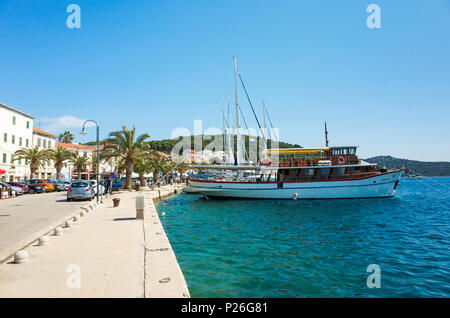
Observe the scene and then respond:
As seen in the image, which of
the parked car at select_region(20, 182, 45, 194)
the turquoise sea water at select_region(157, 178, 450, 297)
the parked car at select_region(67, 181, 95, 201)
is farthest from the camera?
the parked car at select_region(20, 182, 45, 194)

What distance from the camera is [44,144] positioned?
4891 cm

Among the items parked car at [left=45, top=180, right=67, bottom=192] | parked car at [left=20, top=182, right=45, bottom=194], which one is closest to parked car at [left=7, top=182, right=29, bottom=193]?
parked car at [left=20, top=182, right=45, bottom=194]

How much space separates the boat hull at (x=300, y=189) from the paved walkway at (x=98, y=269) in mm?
21671

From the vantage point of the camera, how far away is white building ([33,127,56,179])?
46334mm

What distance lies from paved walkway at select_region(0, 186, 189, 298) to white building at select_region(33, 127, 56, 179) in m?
45.2

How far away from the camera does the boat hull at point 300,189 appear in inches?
1187

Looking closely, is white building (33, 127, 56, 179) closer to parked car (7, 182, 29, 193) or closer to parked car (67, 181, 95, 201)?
parked car (7, 182, 29, 193)

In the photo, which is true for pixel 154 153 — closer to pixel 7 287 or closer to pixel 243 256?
pixel 243 256

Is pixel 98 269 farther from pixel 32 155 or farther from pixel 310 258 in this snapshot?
pixel 32 155

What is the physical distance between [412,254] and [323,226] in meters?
5.19

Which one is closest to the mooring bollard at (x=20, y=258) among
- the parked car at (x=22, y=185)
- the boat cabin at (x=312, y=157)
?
the boat cabin at (x=312, y=157)

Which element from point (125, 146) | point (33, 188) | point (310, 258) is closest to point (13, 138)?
point (33, 188)

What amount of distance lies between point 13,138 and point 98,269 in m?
44.5
